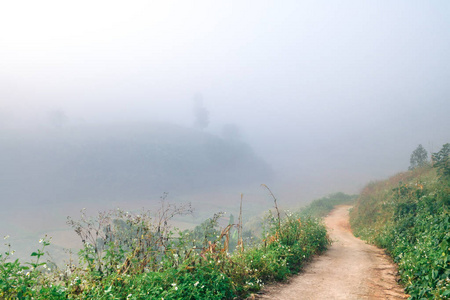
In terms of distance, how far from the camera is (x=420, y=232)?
980cm

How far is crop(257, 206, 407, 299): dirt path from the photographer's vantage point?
6392 millimetres

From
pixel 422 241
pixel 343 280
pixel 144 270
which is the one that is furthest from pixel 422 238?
pixel 144 270

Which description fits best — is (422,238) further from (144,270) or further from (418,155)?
(418,155)

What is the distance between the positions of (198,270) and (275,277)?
9.08 ft

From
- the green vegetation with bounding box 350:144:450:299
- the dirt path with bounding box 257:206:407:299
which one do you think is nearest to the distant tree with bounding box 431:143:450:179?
the green vegetation with bounding box 350:144:450:299

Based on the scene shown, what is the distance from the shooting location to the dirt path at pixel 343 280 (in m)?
6.39

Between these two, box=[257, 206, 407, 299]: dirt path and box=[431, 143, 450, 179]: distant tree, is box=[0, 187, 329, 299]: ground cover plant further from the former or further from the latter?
box=[431, 143, 450, 179]: distant tree

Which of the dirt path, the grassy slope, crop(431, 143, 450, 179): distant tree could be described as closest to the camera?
the grassy slope

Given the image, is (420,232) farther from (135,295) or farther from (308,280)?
(135,295)

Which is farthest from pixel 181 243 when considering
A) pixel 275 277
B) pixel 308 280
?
pixel 308 280

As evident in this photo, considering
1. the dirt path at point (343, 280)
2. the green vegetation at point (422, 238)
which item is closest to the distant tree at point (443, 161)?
the green vegetation at point (422, 238)

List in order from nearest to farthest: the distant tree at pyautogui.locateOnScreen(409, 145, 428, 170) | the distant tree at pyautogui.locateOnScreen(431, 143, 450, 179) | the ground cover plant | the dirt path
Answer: the ground cover plant < the dirt path < the distant tree at pyautogui.locateOnScreen(431, 143, 450, 179) < the distant tree at pyautogui.locateOnScreen(409, 145, 428, 170)

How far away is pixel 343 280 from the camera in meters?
7.53

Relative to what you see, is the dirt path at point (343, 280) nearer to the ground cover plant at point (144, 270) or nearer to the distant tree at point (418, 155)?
the ground cover plant at point (144, 270)
